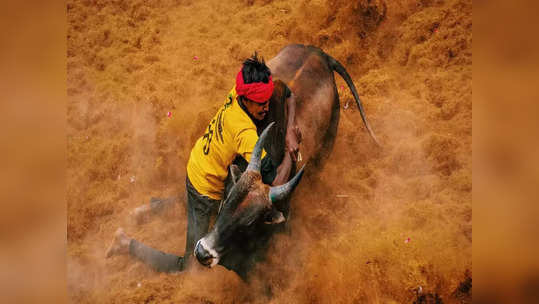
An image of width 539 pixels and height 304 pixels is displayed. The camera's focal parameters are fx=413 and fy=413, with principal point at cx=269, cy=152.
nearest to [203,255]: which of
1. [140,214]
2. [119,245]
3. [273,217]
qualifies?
[273,217]

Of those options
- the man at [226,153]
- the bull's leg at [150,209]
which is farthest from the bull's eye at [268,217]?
the bull's leg at [150,209]

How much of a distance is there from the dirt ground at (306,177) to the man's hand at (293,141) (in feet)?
2.89

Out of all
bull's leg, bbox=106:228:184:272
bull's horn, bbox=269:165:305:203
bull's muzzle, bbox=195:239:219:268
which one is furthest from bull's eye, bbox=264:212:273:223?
bull's leg, bbox=106:228:184:272

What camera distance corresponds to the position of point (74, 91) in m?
4.98

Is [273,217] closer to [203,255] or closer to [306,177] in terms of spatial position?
[203,255]

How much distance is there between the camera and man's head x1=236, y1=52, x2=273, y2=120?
9.36 ft

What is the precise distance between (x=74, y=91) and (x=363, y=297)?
4.00 meters

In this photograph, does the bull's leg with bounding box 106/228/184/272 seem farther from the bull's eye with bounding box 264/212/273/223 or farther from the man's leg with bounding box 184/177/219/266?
the bull's eye with bounding box 264/212/273/223

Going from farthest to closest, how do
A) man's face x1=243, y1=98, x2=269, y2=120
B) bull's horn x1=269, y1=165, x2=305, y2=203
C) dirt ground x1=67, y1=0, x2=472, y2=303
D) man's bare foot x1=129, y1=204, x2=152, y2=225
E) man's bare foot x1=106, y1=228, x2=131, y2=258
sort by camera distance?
1. man's bare foot x1=129, y1=204, x2=152, y2=225
2. man's bare foot x1=106, y1=228, x2=131, y2=258
3. dirt ground x1=67, y1=0, x2=472, y2=303
4. man's face x1=243, y1=98, x2=269, y2=120
5. bull's horn x1=269, y1=165, x2=305, y2=203

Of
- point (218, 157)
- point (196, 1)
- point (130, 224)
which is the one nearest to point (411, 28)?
point (196, 1)

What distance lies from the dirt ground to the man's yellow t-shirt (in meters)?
0.85
